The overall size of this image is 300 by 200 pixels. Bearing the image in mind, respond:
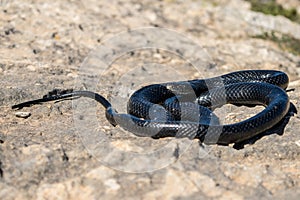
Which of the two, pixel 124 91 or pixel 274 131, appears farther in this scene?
pixel 124 91

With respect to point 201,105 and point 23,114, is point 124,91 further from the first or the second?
point 23,114

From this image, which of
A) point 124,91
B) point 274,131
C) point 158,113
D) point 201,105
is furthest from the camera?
point 124,91

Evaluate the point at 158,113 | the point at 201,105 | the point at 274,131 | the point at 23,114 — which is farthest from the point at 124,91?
the point at 274,131

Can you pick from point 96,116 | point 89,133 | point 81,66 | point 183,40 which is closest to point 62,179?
point 89,133

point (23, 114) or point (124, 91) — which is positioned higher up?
point (23, 114)

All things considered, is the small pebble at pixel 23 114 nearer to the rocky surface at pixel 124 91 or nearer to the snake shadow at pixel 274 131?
the rocky surface at pixel 124 91

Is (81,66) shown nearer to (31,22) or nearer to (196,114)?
(31,22)
